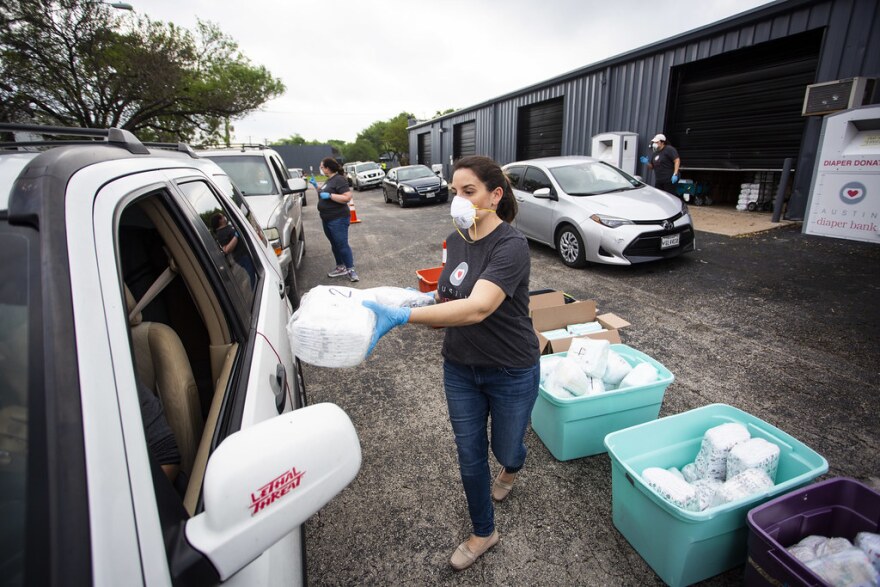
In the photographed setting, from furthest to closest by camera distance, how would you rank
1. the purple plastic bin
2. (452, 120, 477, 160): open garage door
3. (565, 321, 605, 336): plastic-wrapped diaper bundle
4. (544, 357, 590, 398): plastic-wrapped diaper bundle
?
(452, 120, 477, 160): open garage door, (565, 321, 605, 336): plastic-wrapped diaper bundle, (544, 357, 590, 398): plastic-wrapped diaper bundle, the purple plastic bin

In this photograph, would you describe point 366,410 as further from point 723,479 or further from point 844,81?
point 844,81

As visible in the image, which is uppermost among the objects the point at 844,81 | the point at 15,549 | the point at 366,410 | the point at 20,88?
the point at 20,88

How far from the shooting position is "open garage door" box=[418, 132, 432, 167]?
28.4 m

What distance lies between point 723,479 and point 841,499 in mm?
422

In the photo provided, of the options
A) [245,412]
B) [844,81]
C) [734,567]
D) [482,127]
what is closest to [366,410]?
[245,412]

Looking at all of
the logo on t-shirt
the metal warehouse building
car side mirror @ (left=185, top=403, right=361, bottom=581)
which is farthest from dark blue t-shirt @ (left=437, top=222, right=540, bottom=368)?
the metal warehouse building

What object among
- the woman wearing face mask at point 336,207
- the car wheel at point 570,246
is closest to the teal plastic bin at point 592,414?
the car wheel at point 570,246

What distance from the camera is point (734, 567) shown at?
6.31 feet

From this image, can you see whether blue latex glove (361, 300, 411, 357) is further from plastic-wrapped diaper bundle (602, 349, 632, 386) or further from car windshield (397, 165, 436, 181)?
car windshield (397, 165, 436, 181)

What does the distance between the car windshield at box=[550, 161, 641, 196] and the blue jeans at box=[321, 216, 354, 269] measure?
11.1 feet

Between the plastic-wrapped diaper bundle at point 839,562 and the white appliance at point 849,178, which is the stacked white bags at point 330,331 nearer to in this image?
the plastic-wrapped diaper bundle at point 839,562

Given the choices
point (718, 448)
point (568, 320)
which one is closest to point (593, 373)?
point (718, 448)

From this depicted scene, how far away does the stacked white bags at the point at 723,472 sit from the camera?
182 centimetres

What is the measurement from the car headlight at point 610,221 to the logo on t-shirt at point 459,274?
4607 mm
